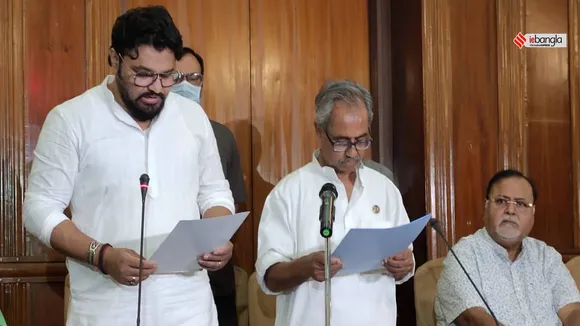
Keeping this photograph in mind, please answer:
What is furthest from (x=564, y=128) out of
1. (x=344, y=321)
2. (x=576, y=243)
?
(x=344, y=321)

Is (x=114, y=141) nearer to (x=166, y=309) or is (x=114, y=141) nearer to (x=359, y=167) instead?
(x=166, y=309)

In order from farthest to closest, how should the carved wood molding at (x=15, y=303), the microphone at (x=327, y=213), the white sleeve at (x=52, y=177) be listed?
the carved wood molding at (x=15, y=303)
the white sleeve at (x=52, y=177)
the microphone at (x=327, y=213)

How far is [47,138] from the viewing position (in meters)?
2.07

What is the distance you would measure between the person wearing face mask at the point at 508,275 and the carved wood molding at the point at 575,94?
1.02 meters

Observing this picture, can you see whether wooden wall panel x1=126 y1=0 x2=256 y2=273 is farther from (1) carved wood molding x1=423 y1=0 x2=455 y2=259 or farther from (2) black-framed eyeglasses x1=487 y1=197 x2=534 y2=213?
(2) black-framed eyeglasses x1=487 y1=197 x2=534 y2=213

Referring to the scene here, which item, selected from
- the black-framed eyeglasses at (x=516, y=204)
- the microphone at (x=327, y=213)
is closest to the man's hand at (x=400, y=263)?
the microphone at (x=327, y=213)

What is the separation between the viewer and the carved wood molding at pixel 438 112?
3928 mm

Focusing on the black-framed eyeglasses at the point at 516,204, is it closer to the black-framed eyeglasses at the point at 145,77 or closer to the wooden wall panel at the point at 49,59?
the black-framed eyeglasses at the point at 145,77

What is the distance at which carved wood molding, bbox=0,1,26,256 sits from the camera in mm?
3486

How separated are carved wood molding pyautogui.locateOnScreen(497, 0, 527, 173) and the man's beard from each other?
2.47m

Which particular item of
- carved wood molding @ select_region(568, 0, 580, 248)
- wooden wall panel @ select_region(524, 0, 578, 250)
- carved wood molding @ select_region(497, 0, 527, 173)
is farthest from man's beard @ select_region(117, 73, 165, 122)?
carved wood molding @ select_region(568, 0, 580, 248)

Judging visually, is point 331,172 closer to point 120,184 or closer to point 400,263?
point 400,263

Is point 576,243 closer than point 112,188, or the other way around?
point 112,188

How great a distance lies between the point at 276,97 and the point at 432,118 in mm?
891
